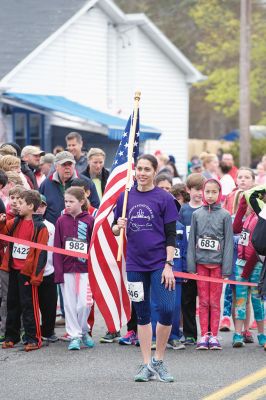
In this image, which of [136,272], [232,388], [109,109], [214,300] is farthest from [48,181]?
[109,109]

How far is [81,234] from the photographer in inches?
427

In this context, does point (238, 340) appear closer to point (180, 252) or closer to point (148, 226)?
point (180, 252)

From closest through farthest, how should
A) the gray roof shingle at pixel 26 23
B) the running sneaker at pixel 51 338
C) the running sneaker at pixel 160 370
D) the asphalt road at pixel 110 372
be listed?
1. the asphalt road at pixel 110 372
2. the running sneaker at pixel 160 370
3. the running sneaker at pixel 51 338
4. the gray roof shingle at pixel 26 23

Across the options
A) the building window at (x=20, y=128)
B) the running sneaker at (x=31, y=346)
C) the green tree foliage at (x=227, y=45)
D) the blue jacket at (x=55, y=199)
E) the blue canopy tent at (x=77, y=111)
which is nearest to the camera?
the running sneaker at (x=31, y=346)

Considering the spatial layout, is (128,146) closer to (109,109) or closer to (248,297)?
(248,297)

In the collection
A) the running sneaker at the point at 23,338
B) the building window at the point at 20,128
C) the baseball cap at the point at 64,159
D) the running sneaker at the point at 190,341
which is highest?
the building window at the point at 20,128

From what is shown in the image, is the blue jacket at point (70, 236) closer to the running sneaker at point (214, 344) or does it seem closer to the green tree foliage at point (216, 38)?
the running sneaker at point (214, 344)

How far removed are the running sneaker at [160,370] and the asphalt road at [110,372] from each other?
0.08m

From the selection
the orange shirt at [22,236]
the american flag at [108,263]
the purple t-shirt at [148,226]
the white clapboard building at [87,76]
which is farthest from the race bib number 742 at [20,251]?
the white clapboard building at [87,76]

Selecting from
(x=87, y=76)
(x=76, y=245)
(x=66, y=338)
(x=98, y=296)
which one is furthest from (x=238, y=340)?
(x=87, y=76)

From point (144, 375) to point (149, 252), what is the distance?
1.00 meters

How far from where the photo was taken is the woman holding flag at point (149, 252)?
890 cm

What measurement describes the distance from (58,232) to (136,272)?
208cm

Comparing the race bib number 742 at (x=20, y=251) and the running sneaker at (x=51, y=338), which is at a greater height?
the race bib number 742 at (x=20, y=251)
